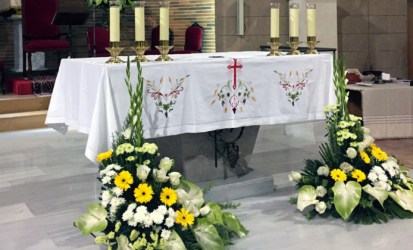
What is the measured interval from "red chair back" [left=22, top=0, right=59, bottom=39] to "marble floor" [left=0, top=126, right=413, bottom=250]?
232 cm

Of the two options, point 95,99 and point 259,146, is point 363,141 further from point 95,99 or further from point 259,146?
point 259,146

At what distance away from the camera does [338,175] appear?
9.95 ft

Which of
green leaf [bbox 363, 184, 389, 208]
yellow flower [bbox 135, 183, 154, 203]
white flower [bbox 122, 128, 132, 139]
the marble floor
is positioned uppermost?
white flower [bbox 122, 128, 132, 139]

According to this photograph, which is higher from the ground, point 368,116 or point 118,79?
point 118,79

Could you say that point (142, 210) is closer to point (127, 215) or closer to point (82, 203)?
point (127, 215)

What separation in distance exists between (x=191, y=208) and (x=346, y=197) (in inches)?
36.4

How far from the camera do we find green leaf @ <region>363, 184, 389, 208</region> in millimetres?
2922

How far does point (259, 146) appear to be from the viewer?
509cm

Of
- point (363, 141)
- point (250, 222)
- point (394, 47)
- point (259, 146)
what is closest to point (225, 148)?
point (250, 222)

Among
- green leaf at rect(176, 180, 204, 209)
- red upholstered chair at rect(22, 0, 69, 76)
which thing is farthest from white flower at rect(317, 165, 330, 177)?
red upholstered chair at rect(22, 0, 69, 76)

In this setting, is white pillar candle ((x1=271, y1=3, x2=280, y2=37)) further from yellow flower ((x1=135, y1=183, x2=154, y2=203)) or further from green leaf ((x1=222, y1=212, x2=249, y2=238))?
yellow flower ((x1=135, y1=183, x2=154, y2=203))

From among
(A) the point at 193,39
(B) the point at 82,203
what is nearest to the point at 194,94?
(B) the point at 82,203

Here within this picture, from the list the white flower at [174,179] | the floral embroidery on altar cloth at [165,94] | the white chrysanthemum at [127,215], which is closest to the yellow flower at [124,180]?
the white chrysanthemum at [127,215]

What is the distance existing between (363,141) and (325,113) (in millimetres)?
294
